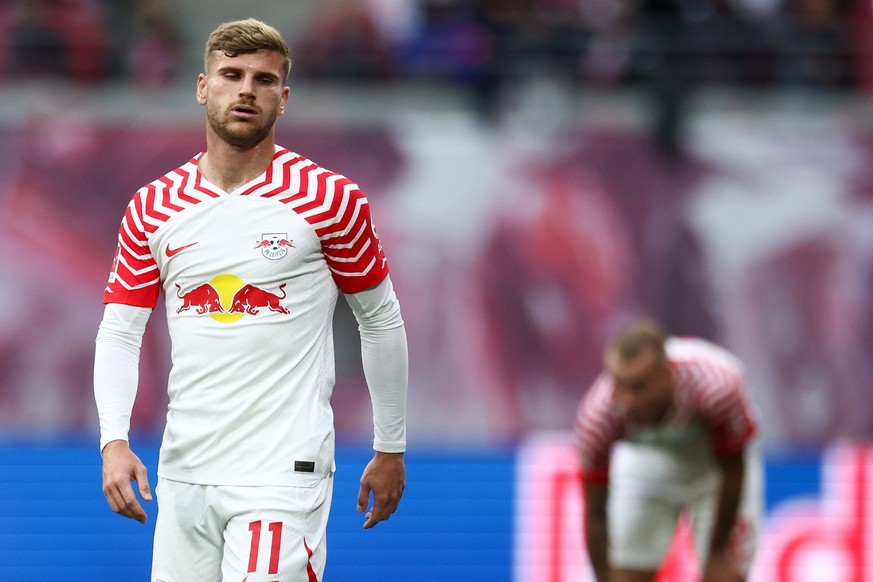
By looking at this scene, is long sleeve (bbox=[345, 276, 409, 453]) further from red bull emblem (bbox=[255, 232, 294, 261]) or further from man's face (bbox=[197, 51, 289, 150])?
man's face (bbox=[197, 51, 289, 150])

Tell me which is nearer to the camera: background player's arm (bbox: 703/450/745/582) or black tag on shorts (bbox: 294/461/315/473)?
black tag on shorts (bbox: 294/461/315/473)

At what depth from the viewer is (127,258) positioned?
157 inches

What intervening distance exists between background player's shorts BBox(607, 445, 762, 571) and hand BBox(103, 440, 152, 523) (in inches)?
130

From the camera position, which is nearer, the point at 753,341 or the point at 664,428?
the point at 664,428

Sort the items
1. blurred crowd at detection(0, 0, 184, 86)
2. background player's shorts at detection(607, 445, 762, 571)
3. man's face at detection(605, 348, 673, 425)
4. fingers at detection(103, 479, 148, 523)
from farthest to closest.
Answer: blurred crowd at detection(0, 0, 184, 86), background player's shorts at detection(607, 445, 762, 571), man's face at detection(605, 348, 673, 425), fingers at detection(103, 479, 148, 523)

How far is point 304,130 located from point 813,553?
5.22m

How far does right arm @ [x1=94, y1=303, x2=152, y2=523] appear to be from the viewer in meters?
3.77

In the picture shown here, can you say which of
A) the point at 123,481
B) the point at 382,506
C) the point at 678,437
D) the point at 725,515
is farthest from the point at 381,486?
the point at 678,437

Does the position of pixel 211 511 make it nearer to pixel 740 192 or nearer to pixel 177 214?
pixel 177 214

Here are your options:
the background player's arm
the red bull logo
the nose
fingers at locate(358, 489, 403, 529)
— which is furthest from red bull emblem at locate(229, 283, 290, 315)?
the background player's arm

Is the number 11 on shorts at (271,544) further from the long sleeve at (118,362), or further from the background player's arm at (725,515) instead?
the background player's arm at (725,515)

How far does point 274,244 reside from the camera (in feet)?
12.8

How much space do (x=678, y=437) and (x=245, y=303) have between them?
295 centimetres

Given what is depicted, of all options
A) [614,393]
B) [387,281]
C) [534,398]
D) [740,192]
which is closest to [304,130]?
[534,398]
